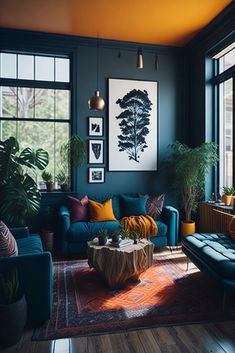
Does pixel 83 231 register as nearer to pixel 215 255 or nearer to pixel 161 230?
pixel 161 230

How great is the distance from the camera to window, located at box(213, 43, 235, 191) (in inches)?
163

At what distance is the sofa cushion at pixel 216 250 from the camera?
2.42 meters

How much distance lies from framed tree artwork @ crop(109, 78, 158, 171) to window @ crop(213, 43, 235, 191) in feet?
3.56

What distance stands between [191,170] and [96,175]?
5.29 feet

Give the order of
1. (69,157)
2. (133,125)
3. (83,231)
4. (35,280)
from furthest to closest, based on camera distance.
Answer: (133,125) → (69,157) → (83,231) → (35,280)

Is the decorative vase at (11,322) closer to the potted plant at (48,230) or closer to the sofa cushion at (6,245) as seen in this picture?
the sofa cushion at (6,245)

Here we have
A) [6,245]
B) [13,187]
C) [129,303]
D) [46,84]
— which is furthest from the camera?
[46,84]

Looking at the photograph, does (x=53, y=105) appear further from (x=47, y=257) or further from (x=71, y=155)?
(x=47, y=257)

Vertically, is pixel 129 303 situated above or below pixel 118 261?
below

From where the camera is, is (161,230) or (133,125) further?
(133,125)

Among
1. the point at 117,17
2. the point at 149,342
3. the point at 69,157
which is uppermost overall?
the point at 117,17

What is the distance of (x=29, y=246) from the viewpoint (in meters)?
2.83

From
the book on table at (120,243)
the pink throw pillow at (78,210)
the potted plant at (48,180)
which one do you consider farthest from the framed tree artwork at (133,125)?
the book on table at (120,243)

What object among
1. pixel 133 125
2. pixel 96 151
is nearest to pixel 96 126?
pixel 96 151
